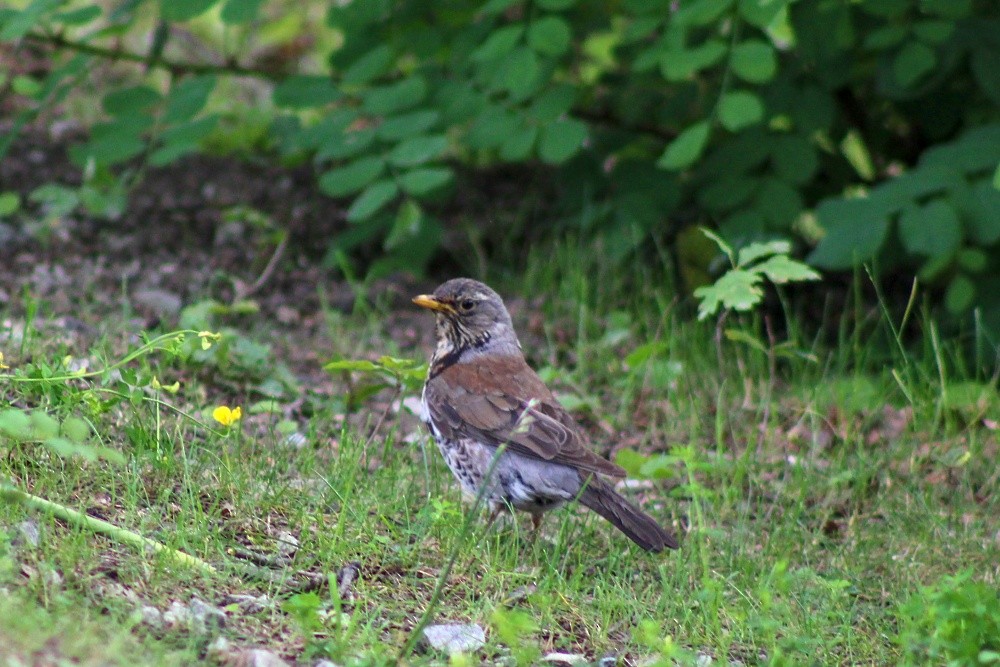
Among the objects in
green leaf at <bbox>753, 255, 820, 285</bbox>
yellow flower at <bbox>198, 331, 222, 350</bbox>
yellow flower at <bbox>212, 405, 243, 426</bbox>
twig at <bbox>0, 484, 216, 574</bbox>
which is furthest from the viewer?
green leaf at <bbox>753, 255, 820, 285</bbox>

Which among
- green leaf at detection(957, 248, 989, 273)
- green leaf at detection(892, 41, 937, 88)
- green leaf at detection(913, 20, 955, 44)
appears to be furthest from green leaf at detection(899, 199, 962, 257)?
green leaf at detection(913, 20, 955, 44)

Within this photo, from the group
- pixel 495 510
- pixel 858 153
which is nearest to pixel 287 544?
pixel 495 510

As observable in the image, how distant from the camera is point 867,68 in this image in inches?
282

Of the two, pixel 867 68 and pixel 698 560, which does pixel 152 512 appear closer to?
pixel 698 560

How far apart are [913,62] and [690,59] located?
1.08 meters

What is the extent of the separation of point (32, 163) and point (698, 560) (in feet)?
16.9

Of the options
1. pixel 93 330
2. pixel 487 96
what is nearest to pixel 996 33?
pixel 487 96

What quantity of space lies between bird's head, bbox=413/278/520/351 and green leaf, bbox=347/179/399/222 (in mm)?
854

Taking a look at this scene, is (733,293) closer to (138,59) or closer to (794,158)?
(794,158)

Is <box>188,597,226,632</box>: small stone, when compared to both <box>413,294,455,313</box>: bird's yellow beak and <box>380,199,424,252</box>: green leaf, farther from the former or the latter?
<box>380,199,424,252</box>: green leaf

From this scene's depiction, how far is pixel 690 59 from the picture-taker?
19.5ft

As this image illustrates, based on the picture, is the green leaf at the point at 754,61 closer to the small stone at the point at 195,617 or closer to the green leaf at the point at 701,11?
the green leaf at the point at 701,11

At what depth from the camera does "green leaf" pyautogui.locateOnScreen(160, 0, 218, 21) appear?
20.4 feet

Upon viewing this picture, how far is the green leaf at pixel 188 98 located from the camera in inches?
260
